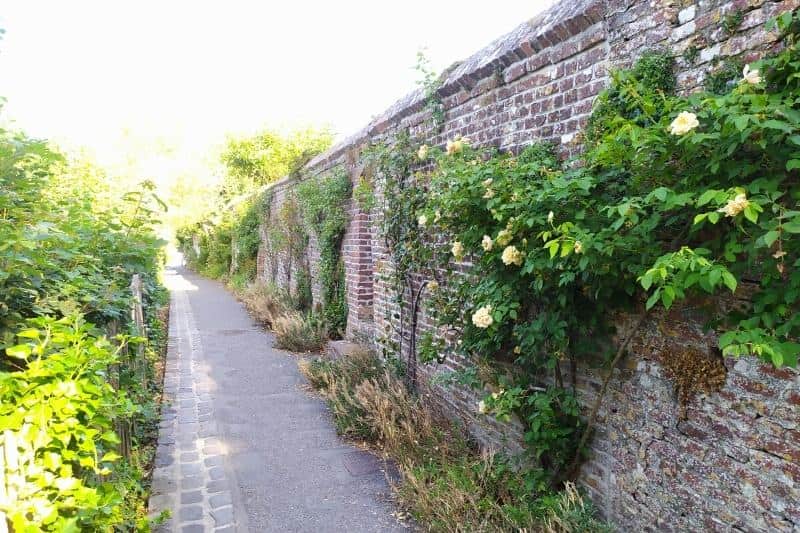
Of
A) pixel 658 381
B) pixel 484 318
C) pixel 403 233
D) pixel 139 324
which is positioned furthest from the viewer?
pixel 139 324

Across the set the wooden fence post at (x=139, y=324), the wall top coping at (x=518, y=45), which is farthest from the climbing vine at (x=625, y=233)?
the wooden fence post at (x=139, y=324)

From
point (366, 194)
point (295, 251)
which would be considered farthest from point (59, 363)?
point (295, 251)

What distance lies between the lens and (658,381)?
2496 mm

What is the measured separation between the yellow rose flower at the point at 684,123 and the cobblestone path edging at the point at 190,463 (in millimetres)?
3402

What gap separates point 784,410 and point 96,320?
330 cm

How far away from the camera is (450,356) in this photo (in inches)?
181

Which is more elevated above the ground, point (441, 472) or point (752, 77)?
point (752, 77)

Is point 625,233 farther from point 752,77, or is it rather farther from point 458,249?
point 458,249

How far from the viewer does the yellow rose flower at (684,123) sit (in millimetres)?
1810

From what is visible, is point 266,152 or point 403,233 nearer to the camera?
point 403,233

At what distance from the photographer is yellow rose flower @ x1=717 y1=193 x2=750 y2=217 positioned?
1.69 metres

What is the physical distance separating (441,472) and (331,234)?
5047mm

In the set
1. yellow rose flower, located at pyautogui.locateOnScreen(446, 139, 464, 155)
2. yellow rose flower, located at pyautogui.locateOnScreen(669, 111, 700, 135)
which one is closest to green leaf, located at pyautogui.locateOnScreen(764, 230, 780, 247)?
yellow rose flower, located at pyautogui.locateOnScreen(669, 111, 700, 135)

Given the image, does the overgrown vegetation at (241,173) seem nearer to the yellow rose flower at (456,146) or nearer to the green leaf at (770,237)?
the yellow rose flower at (456,146)
